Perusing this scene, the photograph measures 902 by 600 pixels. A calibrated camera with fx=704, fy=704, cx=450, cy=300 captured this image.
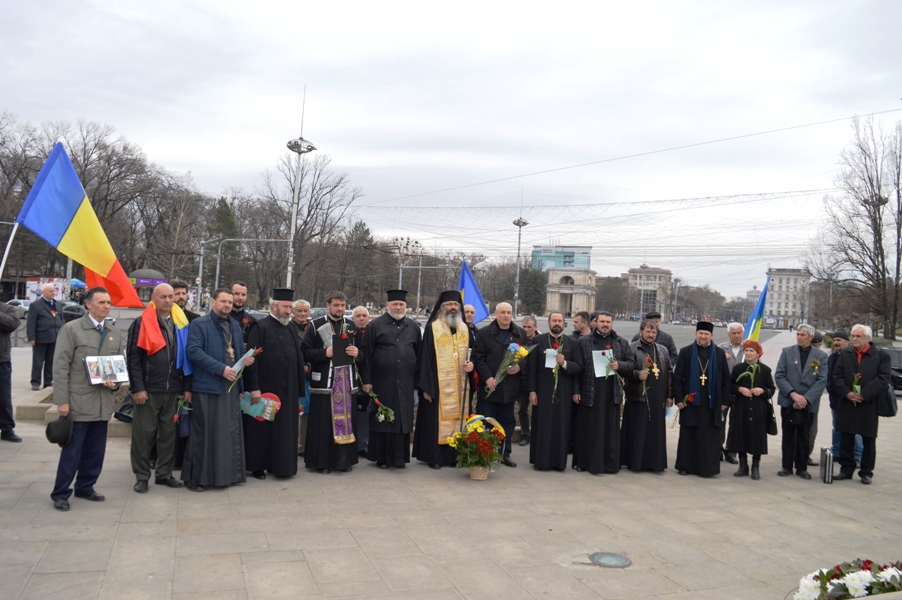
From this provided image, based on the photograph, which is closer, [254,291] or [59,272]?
[59,272]

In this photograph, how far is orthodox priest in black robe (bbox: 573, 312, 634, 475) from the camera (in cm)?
813

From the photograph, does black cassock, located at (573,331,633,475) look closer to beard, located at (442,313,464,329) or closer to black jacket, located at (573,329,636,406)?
black jacket, located at (573,329,636,406)

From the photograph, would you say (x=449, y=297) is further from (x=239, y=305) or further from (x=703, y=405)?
(x=703, y=405)

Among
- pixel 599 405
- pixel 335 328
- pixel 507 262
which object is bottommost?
pixel 599 405

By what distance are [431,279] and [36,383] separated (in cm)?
5225

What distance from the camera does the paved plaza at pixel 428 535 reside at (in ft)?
14.4

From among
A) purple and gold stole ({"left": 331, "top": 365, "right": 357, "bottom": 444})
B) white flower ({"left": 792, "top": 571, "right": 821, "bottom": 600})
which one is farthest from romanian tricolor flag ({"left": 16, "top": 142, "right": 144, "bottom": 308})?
white flower ({"left": 792, "top": 571, "right": 821, "bottom": 600})

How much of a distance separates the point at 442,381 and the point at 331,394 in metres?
1.30

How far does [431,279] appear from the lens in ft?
210

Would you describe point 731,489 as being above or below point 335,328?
below

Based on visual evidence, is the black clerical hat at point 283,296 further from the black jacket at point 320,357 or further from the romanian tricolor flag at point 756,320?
the romanian tricolor flag at point 756,320

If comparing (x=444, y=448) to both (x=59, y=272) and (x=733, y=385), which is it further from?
(x=59, y=272)

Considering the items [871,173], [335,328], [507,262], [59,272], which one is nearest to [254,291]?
[59,272]

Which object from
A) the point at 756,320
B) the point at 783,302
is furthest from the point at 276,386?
the point at 783,302
